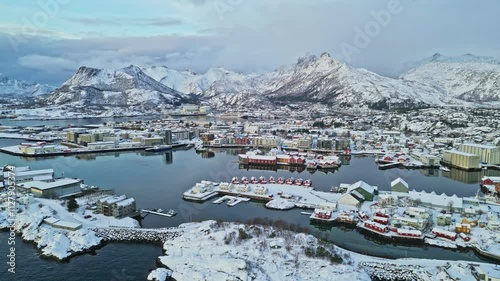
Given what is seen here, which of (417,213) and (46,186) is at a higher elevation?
(46,186)

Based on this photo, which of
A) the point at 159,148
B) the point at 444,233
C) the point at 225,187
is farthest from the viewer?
the point at 159,148

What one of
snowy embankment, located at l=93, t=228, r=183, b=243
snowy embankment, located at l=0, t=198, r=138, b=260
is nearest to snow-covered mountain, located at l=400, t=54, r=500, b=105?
snowy embankment, located at l=93, t=228, r=183, b=243

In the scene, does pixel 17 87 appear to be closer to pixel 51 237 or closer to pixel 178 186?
pixel 178 186

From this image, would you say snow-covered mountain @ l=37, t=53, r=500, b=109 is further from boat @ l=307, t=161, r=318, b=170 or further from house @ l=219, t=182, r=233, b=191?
house @ l=219, t=182, r=233, b=191

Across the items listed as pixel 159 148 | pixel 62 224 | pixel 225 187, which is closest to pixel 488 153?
pixel 225 187

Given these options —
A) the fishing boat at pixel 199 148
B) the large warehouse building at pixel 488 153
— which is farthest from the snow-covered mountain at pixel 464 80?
the fishing boat at pixel 199 148

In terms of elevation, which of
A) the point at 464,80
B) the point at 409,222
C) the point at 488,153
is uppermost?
the point at 464,80

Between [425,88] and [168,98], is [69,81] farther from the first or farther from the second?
[425,88]

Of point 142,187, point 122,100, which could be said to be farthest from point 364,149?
Result: point 122,100
